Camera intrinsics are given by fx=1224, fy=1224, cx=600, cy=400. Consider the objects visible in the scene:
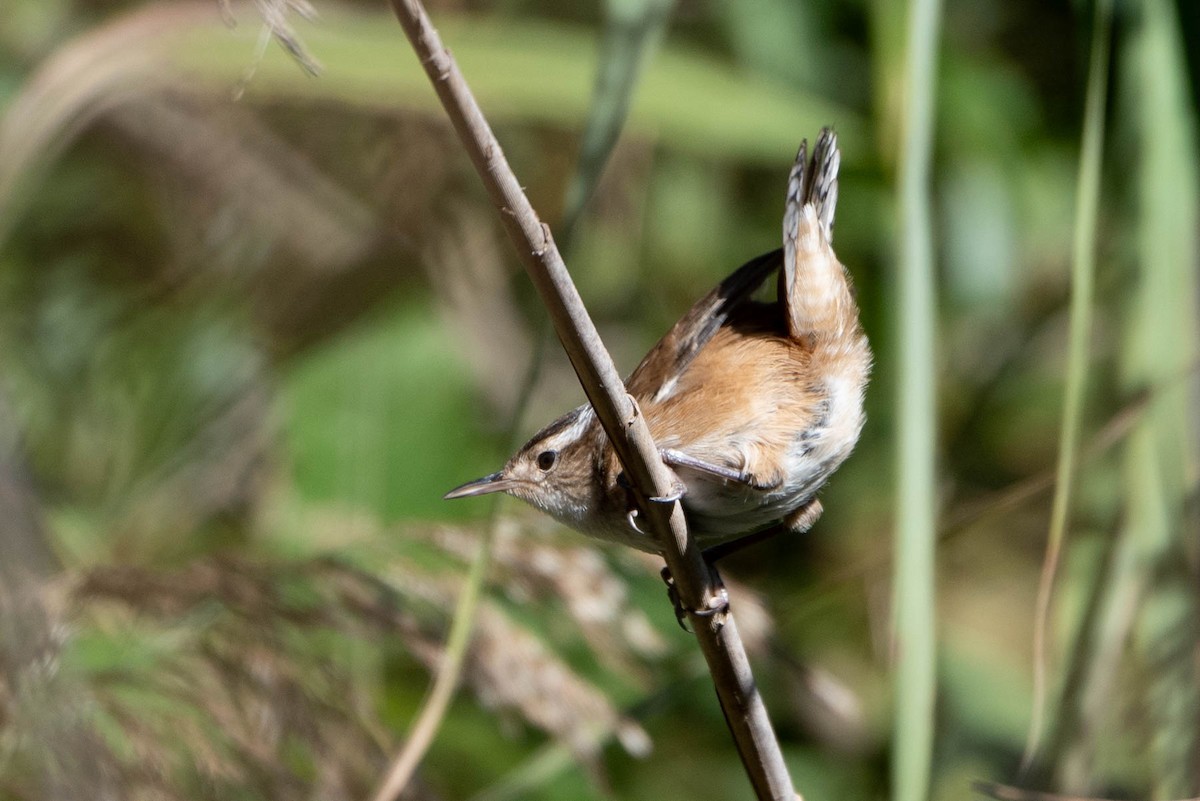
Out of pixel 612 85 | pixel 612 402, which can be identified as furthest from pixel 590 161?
pixel 612 402

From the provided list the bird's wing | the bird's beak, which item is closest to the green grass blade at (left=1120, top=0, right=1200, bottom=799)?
the bird's wing

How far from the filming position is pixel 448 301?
457cm

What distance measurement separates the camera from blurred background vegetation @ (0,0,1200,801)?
2018mm

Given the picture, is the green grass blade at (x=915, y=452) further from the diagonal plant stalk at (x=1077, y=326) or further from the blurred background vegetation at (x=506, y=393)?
the blurred background vegetation at (x=506, y=393)

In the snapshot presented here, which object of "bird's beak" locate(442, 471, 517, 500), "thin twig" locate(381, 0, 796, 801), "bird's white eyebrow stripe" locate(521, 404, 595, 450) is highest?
"bird's white eyebrow stripe" locate(521, 404, 595, 450)

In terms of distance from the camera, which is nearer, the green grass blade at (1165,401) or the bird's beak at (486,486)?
the green grass blade at (1165,401)

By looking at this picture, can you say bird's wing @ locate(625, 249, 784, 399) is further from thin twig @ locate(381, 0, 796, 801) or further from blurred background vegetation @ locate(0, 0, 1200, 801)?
thin twig @ locate(381, 0, 796, 801)

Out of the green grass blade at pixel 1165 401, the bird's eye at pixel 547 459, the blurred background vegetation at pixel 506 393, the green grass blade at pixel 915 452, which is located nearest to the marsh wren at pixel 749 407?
the bird's eye at pixel 547 459

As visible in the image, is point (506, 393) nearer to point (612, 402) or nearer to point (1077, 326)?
point (1077, 326)

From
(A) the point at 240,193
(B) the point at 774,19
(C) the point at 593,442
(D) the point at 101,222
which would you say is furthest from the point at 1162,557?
(D) the point at 101,222

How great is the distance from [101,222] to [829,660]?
3.27 metres

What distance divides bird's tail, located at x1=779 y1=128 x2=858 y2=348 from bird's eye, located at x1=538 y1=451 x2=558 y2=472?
0.53 m

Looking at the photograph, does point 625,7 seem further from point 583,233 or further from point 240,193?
point 240,193

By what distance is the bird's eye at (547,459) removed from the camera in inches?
91.1
